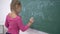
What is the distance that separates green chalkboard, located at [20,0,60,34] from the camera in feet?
5.00

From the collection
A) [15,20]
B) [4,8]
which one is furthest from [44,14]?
[4,8]

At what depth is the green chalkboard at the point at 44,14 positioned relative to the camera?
5.00 feet

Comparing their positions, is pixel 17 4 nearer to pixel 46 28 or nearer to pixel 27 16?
pixel 27 16

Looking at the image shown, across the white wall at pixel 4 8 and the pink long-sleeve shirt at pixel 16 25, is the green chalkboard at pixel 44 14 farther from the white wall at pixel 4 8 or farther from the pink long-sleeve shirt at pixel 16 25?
the white wall at pixel 4 8

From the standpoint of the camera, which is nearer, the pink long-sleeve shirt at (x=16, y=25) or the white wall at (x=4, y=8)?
the pink long-sleeve shirt at (x=16, y=25)

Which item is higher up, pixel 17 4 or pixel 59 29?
pixel 17 4

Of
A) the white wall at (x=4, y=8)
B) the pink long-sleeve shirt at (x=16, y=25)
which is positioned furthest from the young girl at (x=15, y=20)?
the white wall at (x=4, y=8)

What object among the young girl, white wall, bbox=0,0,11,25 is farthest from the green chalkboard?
white wall, bbox=0,0,11,25

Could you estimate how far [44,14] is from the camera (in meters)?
1.69

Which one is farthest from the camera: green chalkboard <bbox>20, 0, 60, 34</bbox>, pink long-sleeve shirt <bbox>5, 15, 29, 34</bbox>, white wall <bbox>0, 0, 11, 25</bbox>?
white wall <bbox>0, 0, 11, 25</bbox>

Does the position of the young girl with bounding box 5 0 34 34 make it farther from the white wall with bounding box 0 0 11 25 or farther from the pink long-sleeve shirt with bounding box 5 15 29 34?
the white wall with bounding box 0 0 11 25

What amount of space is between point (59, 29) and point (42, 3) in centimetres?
41

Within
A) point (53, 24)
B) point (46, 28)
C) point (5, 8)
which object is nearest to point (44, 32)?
point (46, 28)

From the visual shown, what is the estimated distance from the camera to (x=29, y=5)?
196cm
